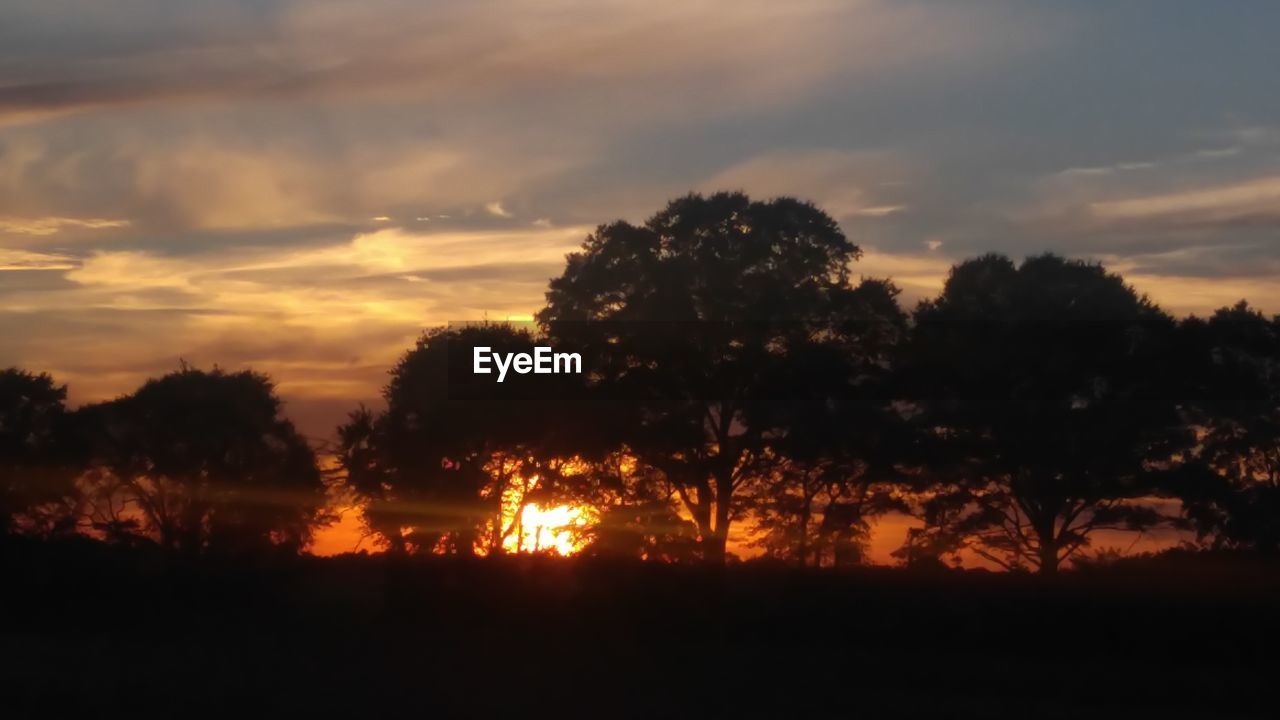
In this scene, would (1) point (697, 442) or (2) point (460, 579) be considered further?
(1) point (697, 442)

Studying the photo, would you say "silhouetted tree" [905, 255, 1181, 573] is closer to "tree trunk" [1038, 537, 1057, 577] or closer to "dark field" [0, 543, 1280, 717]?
"tree trunk" [1038, 537, 1057, 577]

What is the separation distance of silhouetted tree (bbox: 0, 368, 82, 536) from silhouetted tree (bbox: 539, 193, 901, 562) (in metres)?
25.1

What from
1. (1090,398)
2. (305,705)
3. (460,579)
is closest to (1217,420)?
(1090,398)

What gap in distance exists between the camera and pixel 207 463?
63.1 metres

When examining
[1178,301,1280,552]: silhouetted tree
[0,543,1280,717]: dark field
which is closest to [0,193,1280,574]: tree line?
[1178,301,1280,552]: silhouetted tree

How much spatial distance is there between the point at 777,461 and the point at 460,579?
15414mm

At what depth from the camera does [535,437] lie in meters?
51.0

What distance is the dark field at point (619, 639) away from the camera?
26.2 m

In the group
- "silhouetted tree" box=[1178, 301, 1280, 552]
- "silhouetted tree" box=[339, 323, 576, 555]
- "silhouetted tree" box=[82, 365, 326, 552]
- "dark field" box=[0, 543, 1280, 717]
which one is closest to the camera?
"dark field" box=[0, 543, 1280, 717]

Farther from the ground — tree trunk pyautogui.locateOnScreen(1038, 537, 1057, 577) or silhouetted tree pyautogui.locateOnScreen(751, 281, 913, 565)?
silhouetted tree pyautogui.locateOnScreen(751, 281, 913, 565)

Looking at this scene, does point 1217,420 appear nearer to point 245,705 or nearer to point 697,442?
point 697,442

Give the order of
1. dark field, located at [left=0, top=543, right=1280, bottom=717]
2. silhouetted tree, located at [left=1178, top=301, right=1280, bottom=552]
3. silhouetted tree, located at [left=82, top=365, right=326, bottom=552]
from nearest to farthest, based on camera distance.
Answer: dark field, located at [left=0, top=543, right=1280, bottom=717]
silhouetted tree, located at [left=1178, top=301, right=1280, bottom=552]
silhouetted tree, located at [left=82, top=365, right=326, bottom=552]

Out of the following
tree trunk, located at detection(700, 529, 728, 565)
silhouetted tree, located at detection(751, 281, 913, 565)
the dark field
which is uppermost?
silhouetted tree, located at detection(751, 281, 913, 565)

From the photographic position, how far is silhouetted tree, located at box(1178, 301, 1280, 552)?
46062 millimetres
